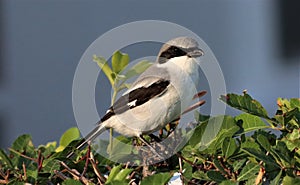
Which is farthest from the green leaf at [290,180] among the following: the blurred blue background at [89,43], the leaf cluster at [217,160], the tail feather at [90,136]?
the blurred blue background at [89,43]

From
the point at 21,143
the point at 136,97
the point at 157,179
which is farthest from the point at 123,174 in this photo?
the point at 136,97

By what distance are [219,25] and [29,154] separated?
7249mm

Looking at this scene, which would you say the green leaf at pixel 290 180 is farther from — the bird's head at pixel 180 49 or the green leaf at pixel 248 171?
the bird's head at pixel 180 49

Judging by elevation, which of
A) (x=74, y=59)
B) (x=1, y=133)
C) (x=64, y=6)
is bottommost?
(x=1, y=133)

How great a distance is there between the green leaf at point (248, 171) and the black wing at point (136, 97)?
1135mm

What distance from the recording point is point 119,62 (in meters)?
2.50

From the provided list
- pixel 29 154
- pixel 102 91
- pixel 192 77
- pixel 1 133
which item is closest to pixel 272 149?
pixel 29 154

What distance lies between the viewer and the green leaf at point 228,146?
6.16 feet

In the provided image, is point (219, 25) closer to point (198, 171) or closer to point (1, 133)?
point (1, 133)

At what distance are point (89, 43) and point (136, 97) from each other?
5.81 m

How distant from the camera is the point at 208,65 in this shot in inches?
102

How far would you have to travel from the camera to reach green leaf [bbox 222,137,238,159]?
188cm

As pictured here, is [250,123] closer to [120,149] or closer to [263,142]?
[263,142]

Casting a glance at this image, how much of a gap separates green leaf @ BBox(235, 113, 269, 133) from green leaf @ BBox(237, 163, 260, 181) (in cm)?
25
